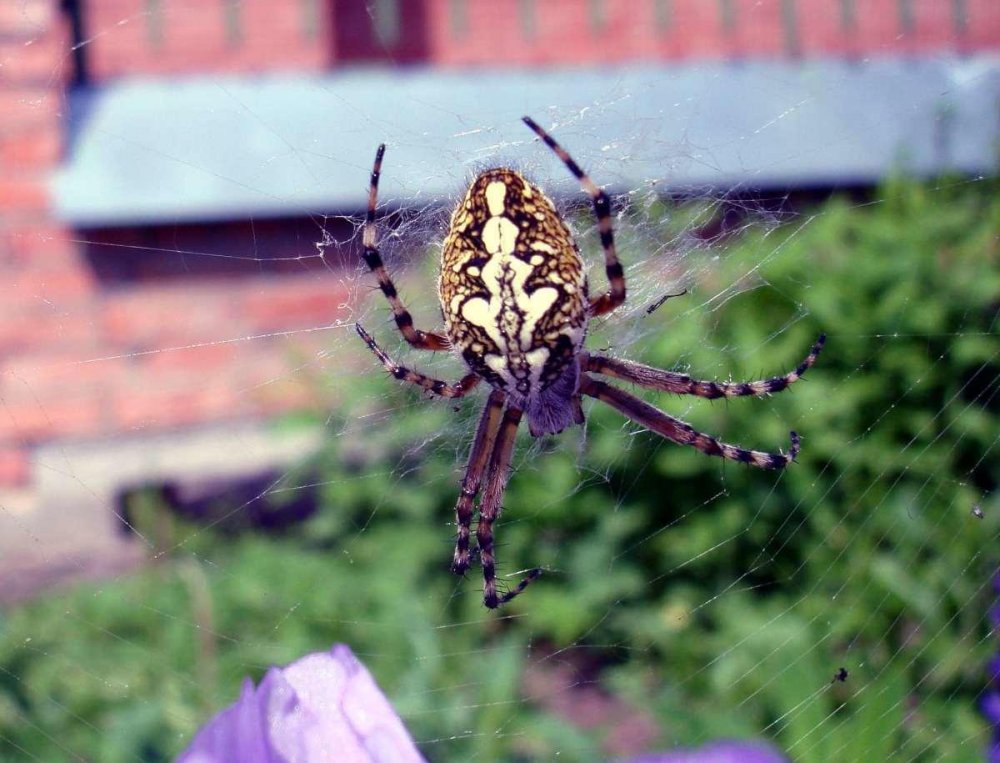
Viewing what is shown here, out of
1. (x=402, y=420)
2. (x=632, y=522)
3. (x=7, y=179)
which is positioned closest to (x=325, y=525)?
(x=402, y=420)

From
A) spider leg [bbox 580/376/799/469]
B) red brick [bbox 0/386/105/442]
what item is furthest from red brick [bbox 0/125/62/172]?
spider leg [bbox 580/376/799/469]

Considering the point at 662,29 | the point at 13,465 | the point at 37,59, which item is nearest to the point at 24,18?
the point at 37,59

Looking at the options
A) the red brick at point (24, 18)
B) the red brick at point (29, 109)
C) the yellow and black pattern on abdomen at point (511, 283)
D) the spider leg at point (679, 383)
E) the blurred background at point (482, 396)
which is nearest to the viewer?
the yellow and black pattern on abdomen at point (511, 283)

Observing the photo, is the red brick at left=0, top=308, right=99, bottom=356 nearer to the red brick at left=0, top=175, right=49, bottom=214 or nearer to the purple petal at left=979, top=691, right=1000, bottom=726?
the red brick at left=0, top=175, right=49, bottom=214

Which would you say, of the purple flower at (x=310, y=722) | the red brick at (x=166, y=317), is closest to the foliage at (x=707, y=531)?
the red brick at (x=166, y=317)

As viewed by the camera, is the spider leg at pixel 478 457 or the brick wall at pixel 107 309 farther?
the brick wall at pixel 107 309

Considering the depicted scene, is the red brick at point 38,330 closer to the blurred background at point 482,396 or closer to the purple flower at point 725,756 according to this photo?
the blurred background at point 482,396

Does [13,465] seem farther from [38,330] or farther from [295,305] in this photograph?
[295,305]
